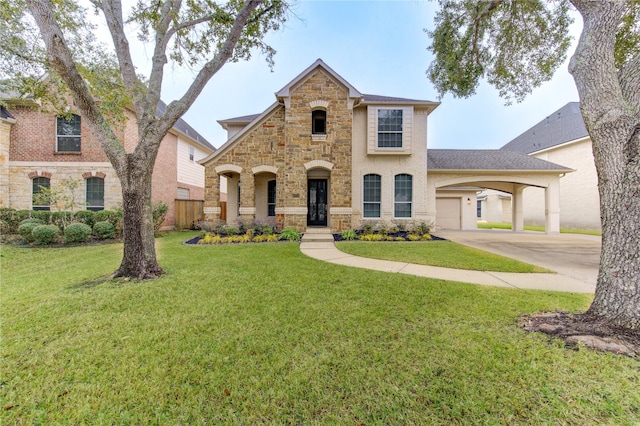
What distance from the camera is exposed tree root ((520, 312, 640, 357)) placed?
8.53 ft

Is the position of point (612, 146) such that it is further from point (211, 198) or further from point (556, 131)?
point (556, 131)

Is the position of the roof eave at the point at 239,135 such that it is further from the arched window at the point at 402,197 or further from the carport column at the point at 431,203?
the carport column at the point at 431,203

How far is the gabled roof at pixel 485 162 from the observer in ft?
42.2

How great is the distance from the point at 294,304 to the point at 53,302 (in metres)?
3.72

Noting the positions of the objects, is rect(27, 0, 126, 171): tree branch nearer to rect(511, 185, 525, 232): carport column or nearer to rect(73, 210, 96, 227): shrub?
rect(73, 210, 96, 227): shrub

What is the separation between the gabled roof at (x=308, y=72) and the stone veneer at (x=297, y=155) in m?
0.16

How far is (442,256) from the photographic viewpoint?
7.20 meters

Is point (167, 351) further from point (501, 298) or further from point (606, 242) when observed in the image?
point (606, 242)

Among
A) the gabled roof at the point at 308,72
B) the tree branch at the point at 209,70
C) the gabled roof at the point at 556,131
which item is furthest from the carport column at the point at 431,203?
the gabled roof at the point at 556,131

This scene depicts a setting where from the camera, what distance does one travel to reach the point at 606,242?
119 inches

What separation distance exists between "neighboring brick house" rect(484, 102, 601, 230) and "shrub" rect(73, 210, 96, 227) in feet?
83.6

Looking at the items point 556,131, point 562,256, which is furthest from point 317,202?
point 556,131

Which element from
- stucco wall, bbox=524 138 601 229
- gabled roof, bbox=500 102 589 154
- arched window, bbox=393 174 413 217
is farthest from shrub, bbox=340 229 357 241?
gabled roof, bbox=500 102 589 154

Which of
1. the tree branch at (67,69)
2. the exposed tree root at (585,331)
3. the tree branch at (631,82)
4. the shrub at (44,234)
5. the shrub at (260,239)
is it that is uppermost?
the tree branch at (67,69)
